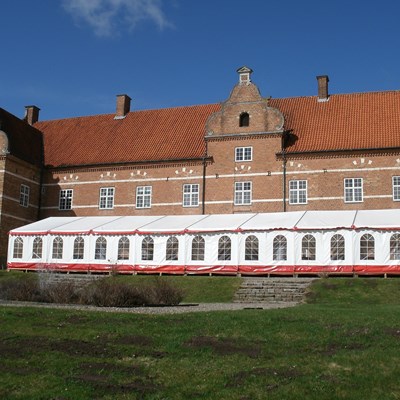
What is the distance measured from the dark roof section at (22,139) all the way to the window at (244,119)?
13356 mm

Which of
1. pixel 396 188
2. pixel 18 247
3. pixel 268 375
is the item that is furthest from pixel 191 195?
pixel 268 375

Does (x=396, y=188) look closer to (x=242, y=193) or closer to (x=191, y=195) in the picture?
(x=242, y=193)

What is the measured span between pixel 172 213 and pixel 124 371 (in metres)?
24.3

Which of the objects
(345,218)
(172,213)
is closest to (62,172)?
(172,213)

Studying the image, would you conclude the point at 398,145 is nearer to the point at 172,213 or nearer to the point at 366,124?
the point at 366,124

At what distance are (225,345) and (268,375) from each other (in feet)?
5.79

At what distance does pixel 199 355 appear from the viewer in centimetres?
956

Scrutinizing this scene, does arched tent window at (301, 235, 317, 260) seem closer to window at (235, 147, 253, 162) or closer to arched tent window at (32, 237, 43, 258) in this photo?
window at (235, 147, 253, 162)

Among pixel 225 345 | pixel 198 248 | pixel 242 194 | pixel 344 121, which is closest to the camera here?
pixel 225 345

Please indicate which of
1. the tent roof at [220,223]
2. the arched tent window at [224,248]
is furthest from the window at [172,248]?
the arched tent window at [224,248]

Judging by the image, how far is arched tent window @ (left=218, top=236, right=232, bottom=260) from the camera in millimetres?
26477

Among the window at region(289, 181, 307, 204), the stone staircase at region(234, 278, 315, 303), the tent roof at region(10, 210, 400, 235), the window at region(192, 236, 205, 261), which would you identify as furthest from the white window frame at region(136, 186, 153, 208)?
the stone staircase at region(234, 278, 315, 303)

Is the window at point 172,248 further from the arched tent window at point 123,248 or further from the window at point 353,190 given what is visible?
Answer: the window at point 353,190

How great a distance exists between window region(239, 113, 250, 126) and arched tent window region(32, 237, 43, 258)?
42.8 ft
